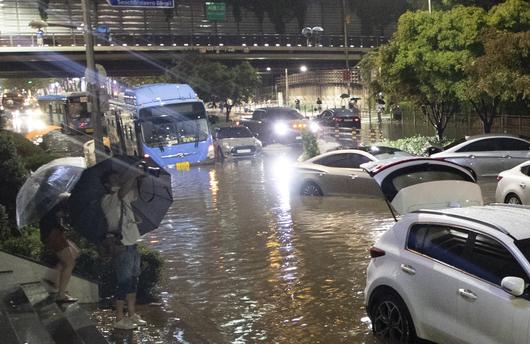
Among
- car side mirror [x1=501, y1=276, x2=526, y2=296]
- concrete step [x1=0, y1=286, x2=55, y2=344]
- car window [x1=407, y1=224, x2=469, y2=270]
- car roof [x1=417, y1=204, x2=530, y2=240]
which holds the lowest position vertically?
concrete step [x1=0, y1=286, x2=55, y2=344]

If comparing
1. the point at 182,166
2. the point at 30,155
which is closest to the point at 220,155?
the point at 182,166

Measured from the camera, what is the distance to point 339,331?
705cm

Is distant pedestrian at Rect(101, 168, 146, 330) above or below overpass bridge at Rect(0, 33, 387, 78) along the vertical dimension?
below

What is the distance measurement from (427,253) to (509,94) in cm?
1517

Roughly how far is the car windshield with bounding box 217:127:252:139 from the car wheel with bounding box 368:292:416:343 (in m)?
22.7

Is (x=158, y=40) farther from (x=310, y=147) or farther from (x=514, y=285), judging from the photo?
(x=514, y=285)

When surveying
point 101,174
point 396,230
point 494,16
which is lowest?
point 396,230

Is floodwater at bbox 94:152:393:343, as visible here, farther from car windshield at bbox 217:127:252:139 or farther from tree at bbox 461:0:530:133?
car windshield at bbox 217:127:252:139

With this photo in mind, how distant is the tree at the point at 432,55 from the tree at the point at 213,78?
27449mm

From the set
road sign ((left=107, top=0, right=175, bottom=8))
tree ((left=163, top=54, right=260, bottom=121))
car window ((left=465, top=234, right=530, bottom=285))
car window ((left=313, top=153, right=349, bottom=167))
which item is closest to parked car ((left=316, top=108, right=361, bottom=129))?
tree ((left=163, top=54, right=260, bottom=121))

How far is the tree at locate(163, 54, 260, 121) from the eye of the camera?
167 ft

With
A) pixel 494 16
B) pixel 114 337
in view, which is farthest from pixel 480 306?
pixel 494 16

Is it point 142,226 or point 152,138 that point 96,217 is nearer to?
point 142,226

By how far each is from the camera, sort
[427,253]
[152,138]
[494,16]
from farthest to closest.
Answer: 1. [152,138]
2. [494,16]
3. [427,253]
